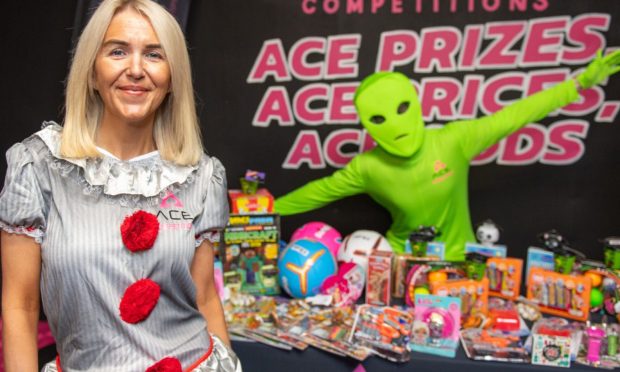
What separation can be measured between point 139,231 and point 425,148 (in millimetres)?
1985

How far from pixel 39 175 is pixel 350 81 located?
2434mm

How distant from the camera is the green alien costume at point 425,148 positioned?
2789 mm

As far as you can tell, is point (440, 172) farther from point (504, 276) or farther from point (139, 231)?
point (139, 231)

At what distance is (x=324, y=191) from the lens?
3.27m

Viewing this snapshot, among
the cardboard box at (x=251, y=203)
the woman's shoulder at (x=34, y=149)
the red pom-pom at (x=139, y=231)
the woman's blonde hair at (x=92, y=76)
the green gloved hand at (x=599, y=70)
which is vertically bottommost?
the cardboard box at (x=251, y=203)

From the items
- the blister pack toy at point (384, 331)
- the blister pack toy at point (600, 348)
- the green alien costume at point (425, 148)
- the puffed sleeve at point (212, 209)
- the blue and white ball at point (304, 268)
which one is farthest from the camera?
the green alien costume at point (425, 148)

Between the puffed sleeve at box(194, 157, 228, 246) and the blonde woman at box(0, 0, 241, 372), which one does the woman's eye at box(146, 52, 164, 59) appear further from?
the puffed sleeve at box(194, 157, 228, 246)

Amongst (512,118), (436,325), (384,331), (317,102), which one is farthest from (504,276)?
(317,102)

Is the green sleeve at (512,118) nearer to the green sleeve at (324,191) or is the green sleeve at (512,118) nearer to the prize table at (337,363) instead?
the green sleeve at (324,191)

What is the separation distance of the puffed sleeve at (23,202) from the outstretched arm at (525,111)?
2239 millimetres

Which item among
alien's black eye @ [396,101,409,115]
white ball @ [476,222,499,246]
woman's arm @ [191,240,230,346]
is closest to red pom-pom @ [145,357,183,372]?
woman's arm @ [191,240,230,346]

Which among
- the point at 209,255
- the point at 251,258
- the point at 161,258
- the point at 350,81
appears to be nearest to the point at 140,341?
the point at 161,258

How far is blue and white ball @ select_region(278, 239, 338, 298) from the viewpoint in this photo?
2680 millimetres

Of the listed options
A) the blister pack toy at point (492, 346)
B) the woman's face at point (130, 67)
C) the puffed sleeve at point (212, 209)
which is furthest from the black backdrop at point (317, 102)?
the woman's face at point (130, 67)
